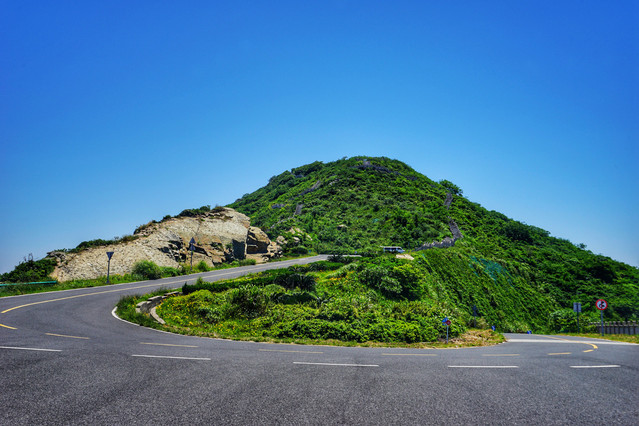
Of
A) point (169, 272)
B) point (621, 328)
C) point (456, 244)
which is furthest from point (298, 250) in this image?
point (621, 328)

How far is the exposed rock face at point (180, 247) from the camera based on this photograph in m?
31.0

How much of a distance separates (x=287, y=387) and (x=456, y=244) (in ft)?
156

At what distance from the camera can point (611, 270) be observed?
57.7 metres

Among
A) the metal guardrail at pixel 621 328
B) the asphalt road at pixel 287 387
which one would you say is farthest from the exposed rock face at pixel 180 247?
the metal guardrail at pixel 621 328

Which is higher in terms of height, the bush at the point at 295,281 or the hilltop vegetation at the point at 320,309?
the bush at the point at 295,281

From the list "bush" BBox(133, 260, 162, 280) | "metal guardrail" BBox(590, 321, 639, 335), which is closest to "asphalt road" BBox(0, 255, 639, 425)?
"bush" BBox(133, 260, 162, 280)

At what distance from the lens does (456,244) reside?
49.6 metres

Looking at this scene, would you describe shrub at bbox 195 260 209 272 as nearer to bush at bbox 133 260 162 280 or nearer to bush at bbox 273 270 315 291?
bush at bbox 133 260 162 280

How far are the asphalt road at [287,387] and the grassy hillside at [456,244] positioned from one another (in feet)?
63.5

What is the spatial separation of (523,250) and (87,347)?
7622 centimetres

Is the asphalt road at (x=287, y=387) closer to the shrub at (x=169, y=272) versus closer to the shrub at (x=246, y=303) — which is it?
the shrub at (x=246, y=303)

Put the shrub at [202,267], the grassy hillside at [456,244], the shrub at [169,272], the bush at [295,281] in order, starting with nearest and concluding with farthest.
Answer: the bush at [295,281] < the shrub at [169,272] < the shrub at [202,267] < the grassy hillside at [456,244]

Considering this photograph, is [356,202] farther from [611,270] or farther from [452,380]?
[452,380]

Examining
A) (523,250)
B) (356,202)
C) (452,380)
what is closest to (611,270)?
(523,250)
